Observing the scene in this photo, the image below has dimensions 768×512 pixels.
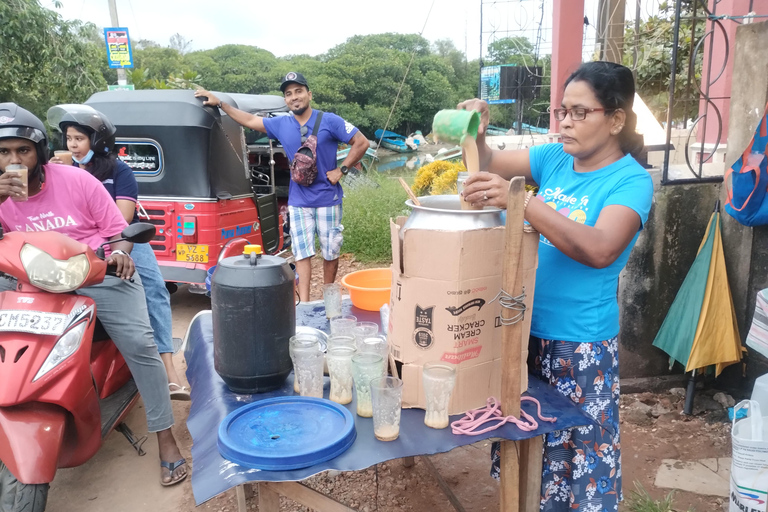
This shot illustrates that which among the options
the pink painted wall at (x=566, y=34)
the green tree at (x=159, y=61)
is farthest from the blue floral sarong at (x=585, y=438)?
the green tree at (x=159, y=61)

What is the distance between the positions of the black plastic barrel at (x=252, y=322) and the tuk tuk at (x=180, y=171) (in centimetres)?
355

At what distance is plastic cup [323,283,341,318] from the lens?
2428 mm

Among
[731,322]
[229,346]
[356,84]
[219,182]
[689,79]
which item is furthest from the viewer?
[356,84]

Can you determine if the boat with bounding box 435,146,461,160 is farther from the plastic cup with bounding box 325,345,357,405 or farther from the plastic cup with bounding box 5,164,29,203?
the plastic cup with bounding box 5,164,29,203

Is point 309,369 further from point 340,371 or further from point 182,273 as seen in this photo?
point 182,273

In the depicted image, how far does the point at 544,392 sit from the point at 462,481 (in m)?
1.44

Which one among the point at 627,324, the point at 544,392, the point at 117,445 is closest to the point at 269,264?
the point at 544,392

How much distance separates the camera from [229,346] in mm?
1741

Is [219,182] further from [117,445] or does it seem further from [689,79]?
[689,79]

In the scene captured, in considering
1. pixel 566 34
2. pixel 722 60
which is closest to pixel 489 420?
pixel 722 60

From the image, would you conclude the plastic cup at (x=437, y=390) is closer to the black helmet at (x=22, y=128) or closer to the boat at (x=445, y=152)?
the boat at (x=445, y=152)

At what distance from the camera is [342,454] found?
1.46 meters

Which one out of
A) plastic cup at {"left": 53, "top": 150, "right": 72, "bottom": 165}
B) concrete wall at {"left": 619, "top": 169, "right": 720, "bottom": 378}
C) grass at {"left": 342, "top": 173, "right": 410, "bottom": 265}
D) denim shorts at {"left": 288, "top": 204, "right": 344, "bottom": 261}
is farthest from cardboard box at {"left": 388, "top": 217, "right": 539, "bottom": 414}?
grass at {"left": 342, "top": 173, "right": 410, "bottom": 265}

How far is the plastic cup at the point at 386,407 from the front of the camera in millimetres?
1490
